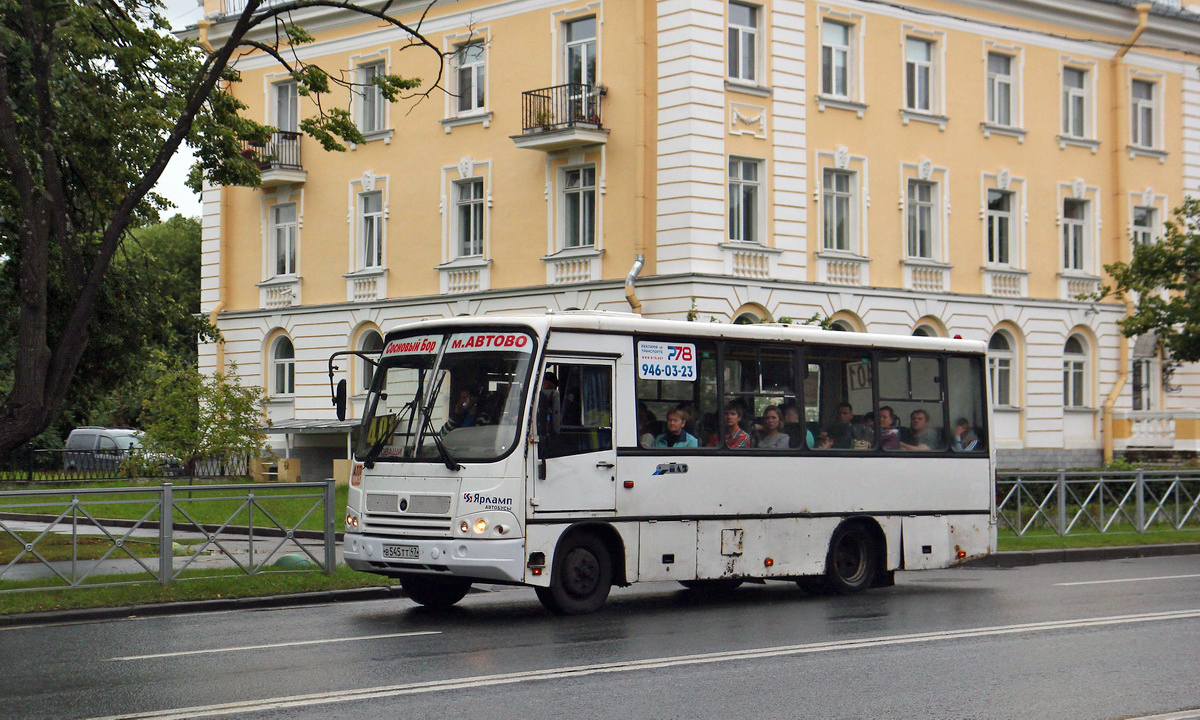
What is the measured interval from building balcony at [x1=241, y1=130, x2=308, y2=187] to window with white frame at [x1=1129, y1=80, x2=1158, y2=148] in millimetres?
22450

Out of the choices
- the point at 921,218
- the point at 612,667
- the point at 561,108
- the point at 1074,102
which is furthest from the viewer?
the point at 1074,102

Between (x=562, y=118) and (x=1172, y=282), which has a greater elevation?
(x=562, y=118)

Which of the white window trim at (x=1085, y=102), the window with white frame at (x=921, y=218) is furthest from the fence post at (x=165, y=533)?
the white window trim at (x=1085, y=102)

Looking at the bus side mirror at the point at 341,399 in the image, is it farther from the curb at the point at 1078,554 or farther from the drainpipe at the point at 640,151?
the drainpipe at the point at 640,151

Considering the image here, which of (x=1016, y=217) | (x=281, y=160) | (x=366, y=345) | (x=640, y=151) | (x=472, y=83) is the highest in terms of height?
(x=472, y=83)

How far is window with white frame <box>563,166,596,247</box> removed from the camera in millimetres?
35938

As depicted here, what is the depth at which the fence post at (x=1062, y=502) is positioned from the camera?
83.6 ft

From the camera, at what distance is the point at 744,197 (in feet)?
116

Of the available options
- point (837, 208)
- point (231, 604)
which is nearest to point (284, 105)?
point (837, 208)

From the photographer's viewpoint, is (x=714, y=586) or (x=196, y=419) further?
(x=196, y=419)

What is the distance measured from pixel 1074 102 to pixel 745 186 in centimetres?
1172

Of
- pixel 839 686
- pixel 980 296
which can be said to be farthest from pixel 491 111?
pixel 839 686

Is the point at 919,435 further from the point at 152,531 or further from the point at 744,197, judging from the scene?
the point at 744,197

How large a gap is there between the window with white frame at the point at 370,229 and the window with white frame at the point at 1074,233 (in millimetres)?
17903
